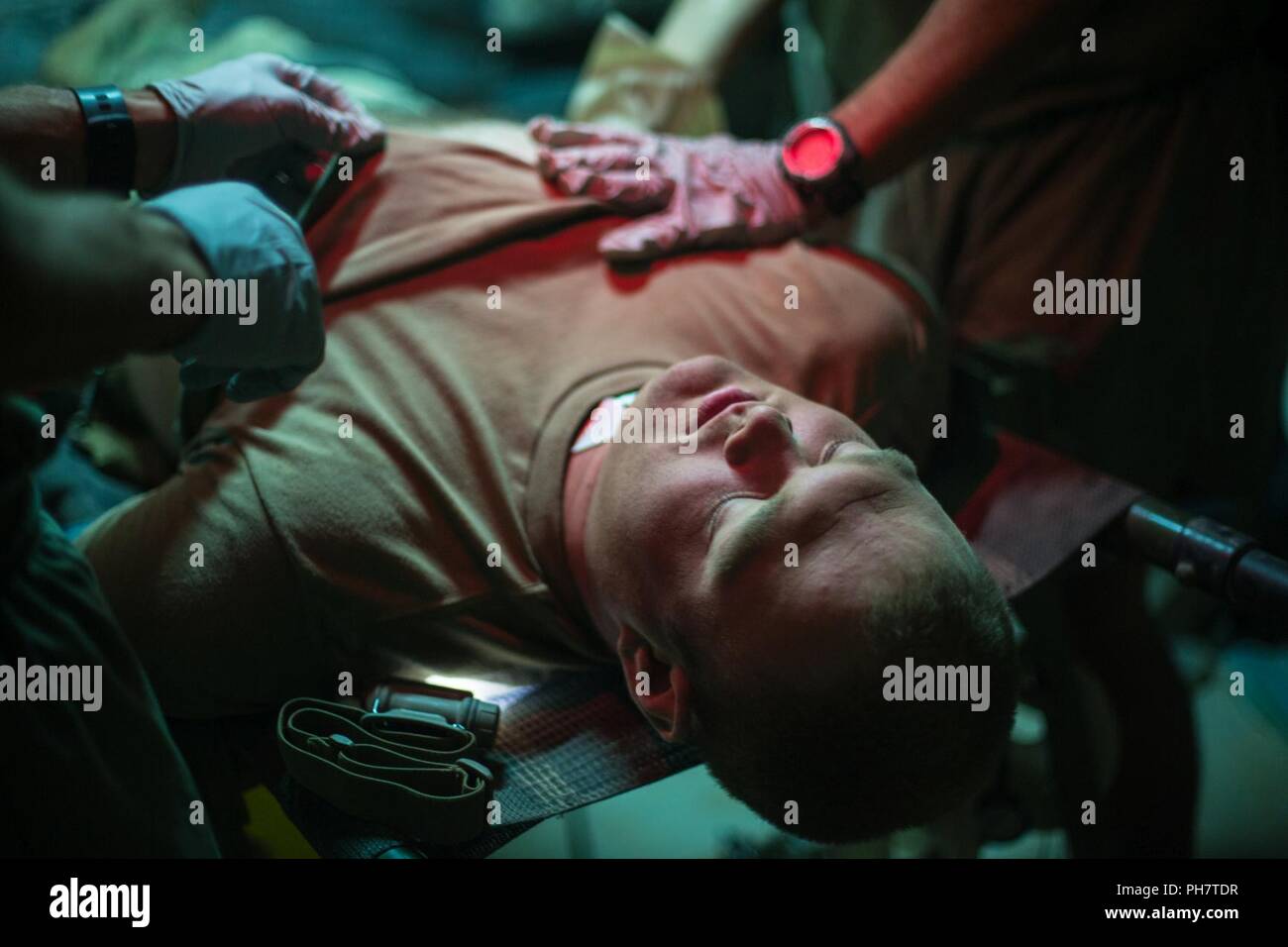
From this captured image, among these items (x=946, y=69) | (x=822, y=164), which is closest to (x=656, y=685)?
(x=822, y=164)

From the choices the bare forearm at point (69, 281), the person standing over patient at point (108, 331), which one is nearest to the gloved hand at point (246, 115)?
the person standing over patient at point (108, 331)

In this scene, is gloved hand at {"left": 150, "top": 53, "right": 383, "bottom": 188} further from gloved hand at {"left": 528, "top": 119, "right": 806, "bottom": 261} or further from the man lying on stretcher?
gloved hand at {"left": 528, "top": 119, "right": 806, "bottom": 261}

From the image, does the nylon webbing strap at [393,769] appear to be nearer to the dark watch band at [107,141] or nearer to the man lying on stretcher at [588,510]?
the man lying on stretcher at [588,510]

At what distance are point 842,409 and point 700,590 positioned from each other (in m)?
0.31

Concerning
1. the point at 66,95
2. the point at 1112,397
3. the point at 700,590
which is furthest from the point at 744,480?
the point at 1112,397

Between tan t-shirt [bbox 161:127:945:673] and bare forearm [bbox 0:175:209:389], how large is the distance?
34cm

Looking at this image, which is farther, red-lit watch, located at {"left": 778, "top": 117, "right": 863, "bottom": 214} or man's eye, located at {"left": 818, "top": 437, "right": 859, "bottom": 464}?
red-lit watch, located at {"left": 778, "top": 117, "right": 863, "bottom": 214}

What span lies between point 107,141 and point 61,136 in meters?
0.03

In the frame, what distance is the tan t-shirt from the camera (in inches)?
36.3

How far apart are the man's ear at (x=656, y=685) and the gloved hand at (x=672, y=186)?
16.5 inches

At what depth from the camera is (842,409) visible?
102 centimetres

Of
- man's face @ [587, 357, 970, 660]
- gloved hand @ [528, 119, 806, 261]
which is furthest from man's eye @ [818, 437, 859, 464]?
gloved hand @ [528, 119, 806, 261]

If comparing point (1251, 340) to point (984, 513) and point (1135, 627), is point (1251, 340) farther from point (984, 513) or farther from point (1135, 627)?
point (984, 513)

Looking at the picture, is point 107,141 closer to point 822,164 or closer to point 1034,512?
point 822,164
